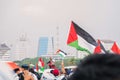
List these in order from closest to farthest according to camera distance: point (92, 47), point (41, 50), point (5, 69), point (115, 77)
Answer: point (115, 77)
point (5, 69)
point (92, 47)
point (41, 50)

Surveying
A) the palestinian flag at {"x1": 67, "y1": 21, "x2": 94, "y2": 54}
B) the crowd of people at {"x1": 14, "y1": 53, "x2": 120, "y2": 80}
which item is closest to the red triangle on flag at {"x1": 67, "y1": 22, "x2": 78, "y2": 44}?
the palestinian flag at {"x1": 67, "y1": 21, "x2": 94, "y2": 54}

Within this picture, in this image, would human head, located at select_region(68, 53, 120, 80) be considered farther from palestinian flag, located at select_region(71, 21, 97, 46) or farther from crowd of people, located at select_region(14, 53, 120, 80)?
palestinian flag, located at select_region(71, 21, 97, 46)

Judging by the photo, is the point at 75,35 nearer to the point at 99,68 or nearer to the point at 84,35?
the point at 84,35

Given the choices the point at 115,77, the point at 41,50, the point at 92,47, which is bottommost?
the point at 115,77

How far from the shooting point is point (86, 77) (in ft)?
3.47

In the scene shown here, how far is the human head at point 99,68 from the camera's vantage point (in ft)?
3.43

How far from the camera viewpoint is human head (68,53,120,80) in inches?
41.1

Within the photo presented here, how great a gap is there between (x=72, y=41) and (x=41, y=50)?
12669 centimetres

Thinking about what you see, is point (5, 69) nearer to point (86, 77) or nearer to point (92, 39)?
point (86, 77)

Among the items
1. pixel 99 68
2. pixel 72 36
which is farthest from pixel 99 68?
pixel 72 36

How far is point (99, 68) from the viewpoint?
1075 millimetres

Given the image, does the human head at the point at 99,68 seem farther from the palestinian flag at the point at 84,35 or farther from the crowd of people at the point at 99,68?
the palestinian flag at the point at 84,35

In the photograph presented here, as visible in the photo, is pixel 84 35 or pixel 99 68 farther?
pixel 84 35

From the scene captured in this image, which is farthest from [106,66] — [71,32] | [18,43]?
[18,43]
